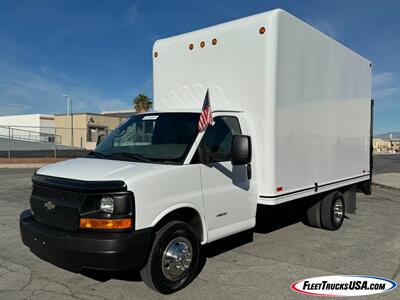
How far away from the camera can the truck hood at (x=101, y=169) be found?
3684 millimetres

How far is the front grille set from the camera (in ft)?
11.8

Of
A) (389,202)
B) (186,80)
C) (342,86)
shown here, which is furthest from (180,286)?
(389,202)

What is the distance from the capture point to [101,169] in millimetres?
3906

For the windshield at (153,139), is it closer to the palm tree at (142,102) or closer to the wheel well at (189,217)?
the wheel well at (189,217)

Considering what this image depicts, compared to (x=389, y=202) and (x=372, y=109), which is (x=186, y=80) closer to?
(x=372, y=109)

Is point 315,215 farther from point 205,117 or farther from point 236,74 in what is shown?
point 205,117

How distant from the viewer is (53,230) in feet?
12.3

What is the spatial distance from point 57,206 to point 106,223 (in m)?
0.65

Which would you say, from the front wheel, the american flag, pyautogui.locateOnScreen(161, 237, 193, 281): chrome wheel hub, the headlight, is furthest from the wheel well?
the american flag

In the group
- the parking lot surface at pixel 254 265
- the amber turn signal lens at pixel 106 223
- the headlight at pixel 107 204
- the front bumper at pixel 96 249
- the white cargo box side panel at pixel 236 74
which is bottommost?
the parking lot surface at pixel 254 265

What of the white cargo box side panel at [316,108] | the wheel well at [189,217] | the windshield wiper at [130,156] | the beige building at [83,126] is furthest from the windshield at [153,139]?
the beige building at [83,126]

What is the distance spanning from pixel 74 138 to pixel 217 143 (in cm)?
3891

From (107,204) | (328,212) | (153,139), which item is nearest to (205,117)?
(153,139)

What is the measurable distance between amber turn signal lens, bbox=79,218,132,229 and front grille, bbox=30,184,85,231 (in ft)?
0.41
